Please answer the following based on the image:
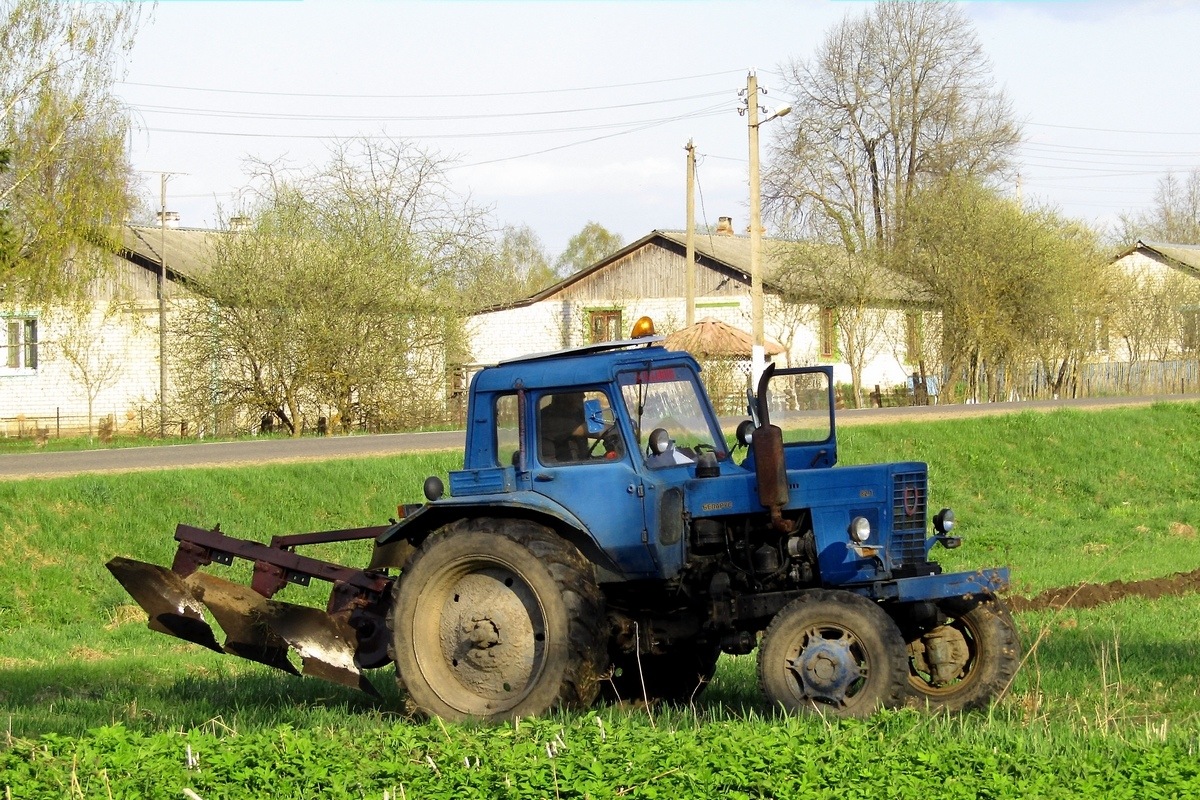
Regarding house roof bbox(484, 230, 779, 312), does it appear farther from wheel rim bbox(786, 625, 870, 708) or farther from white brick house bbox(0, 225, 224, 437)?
wheel rim bbox(786, 625, 870, 708)

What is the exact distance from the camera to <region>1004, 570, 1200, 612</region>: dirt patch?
1351 centimetres

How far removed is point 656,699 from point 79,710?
3727 millimetres

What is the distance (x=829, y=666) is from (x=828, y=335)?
3991cm

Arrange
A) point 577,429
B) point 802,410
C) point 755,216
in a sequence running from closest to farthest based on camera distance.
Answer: point 577,429
point 802,410
point 755,216

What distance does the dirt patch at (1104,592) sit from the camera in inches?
532

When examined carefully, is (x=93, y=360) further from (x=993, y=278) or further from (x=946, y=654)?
(x=946, y=654)

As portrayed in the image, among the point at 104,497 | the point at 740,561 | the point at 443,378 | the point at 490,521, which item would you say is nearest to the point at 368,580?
the point at 490,521

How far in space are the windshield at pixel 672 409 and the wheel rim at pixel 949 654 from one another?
5.93ft

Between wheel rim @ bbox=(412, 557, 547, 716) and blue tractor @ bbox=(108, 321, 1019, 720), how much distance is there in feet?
0.04

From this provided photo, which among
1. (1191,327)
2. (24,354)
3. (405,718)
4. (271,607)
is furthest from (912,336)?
(405,718)

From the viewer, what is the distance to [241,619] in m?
9.23

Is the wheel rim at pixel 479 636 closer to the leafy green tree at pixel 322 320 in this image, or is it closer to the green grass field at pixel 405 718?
the green grass field at pixel 405 718

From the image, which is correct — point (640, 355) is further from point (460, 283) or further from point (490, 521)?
point (460, 283)

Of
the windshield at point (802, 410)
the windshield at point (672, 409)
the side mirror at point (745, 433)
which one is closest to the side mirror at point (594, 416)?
the windshield at point (672, 409)
